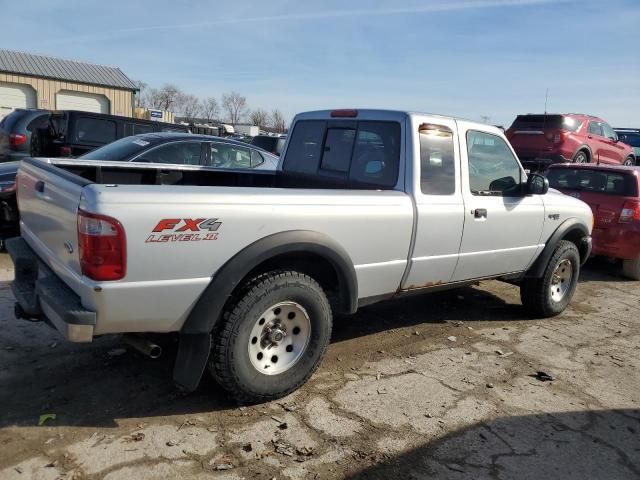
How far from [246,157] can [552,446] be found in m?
6.19

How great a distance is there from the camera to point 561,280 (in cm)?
605

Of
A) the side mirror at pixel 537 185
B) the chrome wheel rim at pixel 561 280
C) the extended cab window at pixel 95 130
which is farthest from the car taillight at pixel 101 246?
the extended cab window at pixel 95 130

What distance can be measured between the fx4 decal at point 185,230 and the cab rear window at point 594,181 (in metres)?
6.88

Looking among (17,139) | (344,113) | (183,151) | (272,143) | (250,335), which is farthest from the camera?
(272,143)

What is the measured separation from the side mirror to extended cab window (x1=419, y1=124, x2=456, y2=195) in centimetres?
102

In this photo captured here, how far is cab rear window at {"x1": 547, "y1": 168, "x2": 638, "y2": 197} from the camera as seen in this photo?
782cm

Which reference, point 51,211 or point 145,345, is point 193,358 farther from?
point 51,211

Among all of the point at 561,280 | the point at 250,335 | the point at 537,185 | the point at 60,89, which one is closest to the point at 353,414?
the point at 250,335

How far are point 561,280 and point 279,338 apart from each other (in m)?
3.85

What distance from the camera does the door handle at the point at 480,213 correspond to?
4.63 m

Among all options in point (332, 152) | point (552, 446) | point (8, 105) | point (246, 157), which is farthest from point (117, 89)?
point (552, 446)

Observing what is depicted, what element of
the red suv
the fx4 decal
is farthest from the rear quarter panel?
the red suv

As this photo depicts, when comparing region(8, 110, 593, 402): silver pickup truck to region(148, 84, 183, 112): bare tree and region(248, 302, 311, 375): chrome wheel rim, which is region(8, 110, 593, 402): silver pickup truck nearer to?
region(248, 302, 311, 375): chrome wheel rim

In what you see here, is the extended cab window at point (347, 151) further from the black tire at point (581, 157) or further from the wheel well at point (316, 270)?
the black tire at point (581, 157)
